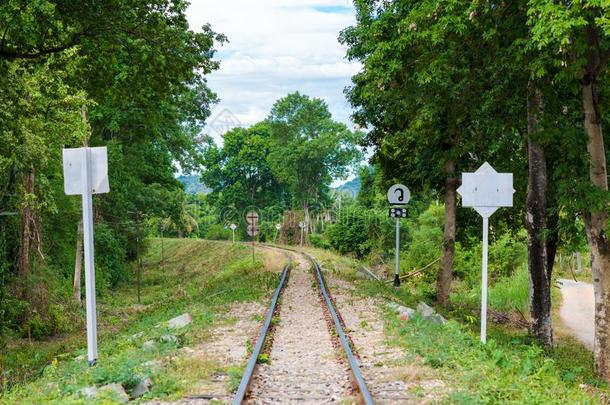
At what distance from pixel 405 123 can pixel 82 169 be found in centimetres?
1403

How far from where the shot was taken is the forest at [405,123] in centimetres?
1145

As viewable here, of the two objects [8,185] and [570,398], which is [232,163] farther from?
[570,398]

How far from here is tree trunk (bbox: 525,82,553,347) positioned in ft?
44.6

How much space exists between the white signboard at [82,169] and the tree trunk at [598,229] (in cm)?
856

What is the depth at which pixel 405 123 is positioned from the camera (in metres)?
20.5

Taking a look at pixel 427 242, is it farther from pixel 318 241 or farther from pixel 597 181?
pixel 318 241

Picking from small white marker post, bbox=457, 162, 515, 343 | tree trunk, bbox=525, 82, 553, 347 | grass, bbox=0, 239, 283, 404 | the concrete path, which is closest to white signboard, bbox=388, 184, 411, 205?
grass, bbox=0, 239, 283, 404

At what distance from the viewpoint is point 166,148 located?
37062mm

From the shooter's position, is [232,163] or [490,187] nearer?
[490,187]

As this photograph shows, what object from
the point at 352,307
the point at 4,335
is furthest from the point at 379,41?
the point at 4,335

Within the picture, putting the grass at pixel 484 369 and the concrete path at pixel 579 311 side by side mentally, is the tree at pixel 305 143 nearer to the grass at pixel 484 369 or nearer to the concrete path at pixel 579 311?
the concrete path at pixel 579 311

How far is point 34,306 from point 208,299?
7310mm

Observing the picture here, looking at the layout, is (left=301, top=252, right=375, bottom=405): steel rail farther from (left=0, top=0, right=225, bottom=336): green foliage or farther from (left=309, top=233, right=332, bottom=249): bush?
(left=309, top=233, right=332, bottom=249): bush

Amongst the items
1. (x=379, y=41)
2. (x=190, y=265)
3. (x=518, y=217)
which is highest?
(x=379, y=41)
